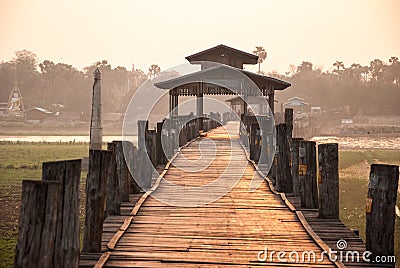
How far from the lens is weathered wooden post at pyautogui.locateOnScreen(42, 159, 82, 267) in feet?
15.8

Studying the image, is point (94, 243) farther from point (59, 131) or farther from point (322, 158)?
point (59, 131)

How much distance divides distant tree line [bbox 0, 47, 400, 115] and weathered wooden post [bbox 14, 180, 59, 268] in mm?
95956

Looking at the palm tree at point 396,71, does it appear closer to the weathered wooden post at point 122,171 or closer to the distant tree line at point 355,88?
the distant tree line at point 355,88

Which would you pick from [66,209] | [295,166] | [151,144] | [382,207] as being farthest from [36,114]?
[382,207]

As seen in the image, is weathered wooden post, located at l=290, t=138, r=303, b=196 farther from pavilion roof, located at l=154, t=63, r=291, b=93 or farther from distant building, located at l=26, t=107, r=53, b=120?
distant building, located at l=26, t=107, r=53, b=120

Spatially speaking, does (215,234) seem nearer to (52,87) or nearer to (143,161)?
(143,161)

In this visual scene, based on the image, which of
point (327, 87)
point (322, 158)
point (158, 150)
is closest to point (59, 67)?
point (327, 87)

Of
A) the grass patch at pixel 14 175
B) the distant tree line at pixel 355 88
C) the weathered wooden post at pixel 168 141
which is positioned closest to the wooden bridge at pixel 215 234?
the weathered wooden post at pixel 168 141

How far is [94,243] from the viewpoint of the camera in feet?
20.4

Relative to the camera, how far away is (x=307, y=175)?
29.1ft

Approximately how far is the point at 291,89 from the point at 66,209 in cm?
11111

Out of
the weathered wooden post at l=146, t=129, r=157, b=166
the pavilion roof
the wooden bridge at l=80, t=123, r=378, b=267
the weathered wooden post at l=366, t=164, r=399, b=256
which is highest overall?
the pavilion roof

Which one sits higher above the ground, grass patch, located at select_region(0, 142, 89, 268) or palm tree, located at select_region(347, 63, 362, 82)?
palm tree, located at select_region(347, 63, 362, 82)

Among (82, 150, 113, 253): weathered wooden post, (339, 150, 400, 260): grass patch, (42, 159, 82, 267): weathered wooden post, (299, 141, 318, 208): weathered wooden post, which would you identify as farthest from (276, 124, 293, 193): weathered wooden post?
(42, 159, 82, 267): weathered wooden post
